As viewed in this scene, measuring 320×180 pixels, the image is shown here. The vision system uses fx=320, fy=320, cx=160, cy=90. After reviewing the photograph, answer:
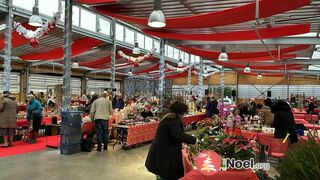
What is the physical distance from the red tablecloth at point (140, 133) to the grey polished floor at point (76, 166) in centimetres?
46

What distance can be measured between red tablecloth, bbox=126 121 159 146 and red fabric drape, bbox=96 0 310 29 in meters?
2.67

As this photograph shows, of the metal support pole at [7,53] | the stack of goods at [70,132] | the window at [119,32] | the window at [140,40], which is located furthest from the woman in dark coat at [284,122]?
the window at [140,40]


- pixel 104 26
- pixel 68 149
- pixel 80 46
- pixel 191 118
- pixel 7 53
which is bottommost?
pixel 68 149

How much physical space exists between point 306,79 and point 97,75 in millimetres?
16616

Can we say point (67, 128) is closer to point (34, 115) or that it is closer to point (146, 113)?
point (34, 115)

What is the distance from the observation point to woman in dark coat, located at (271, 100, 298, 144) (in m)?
5.30

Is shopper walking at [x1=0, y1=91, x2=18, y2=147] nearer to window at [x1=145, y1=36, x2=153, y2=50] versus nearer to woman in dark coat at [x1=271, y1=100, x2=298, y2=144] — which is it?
woman in dark coat at [x1=271, y1=100, x2=298, y2=144]

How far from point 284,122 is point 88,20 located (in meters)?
8.96

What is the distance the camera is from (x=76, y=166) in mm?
5992

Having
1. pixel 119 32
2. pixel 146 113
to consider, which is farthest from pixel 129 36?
pixel 146 113

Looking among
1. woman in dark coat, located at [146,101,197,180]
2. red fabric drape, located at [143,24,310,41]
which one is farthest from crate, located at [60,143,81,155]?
woman in dark coat, located at [146,101,197,180]

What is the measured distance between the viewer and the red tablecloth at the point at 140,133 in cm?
785

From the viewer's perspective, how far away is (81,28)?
11.4 m

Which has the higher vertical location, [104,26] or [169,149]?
[104,26]
